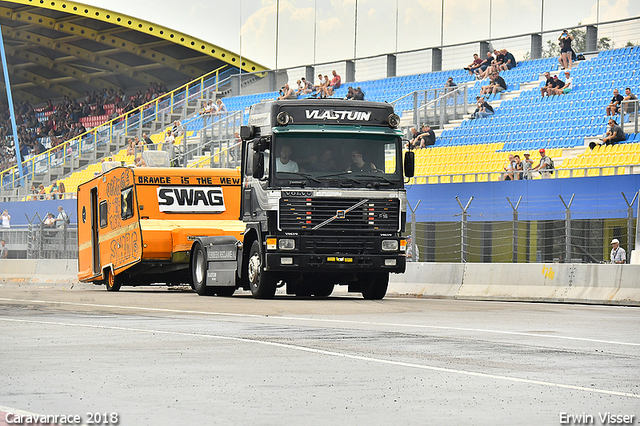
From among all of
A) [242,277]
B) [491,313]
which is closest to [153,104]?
[242,277]

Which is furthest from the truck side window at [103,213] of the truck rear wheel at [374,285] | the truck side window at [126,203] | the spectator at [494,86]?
the spectator at [494,86]

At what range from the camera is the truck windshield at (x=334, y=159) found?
19.0 meters

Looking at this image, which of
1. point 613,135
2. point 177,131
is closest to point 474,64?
point 613,135

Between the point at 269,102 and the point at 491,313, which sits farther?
the point at 269,102

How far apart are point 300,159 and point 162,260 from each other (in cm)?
633

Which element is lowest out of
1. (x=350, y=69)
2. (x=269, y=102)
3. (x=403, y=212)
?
(x=403, y=212)

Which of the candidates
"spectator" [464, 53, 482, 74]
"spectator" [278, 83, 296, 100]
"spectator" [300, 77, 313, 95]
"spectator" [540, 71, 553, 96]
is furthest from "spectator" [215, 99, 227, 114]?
"spectator" [540, 71, 553, 96]

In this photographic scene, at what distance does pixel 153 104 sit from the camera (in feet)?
176

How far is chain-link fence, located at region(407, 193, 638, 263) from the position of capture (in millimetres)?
21688

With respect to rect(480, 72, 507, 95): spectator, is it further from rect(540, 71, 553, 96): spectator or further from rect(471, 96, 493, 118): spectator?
rect(540, 71, 553, 96): spectator

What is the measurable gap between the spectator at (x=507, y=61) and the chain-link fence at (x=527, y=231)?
616 inches

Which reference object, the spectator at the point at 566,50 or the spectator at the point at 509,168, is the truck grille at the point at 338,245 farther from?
the spectator at the point at 566,50

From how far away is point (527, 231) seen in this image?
74.9 feet

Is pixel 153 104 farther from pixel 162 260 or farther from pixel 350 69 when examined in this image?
pixel 162 260
